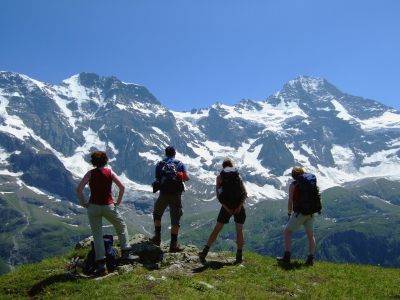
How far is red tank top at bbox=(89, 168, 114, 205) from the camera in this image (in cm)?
1393

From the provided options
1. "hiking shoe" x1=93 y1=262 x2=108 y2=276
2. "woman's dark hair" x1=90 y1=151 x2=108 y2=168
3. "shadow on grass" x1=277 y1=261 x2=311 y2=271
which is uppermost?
"woman's dark hair" x1=90 y1=151 x2=108 y2=168

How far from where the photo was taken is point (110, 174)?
558 inches

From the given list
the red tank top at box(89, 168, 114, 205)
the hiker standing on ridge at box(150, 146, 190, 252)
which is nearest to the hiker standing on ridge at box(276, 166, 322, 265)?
the hiker standing on ridge at box(150, 146, 190, 252)

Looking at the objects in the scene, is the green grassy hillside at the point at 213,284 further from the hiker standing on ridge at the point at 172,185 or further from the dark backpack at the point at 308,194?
the hiker standing on ridge at the point at 172,185

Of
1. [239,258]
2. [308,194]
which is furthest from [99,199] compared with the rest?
[308,194]

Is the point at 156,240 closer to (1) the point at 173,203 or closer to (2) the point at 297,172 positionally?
(1) the point at 173,203

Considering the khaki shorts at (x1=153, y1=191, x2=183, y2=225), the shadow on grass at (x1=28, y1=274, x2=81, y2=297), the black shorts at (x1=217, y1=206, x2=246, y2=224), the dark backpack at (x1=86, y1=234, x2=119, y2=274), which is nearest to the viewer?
the shadow on grass at (x1=28, y1=274, x2=81, y2=297)

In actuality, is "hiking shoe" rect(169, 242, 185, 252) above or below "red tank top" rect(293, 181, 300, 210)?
below

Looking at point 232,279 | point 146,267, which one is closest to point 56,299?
point 146,267

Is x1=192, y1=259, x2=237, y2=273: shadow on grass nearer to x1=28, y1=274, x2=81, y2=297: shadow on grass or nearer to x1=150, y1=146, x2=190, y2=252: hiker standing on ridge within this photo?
x1=150, y1=146, x2=190, y2=252: hiker standing on ridge

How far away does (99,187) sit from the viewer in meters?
13.9

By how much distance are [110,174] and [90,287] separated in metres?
4.05

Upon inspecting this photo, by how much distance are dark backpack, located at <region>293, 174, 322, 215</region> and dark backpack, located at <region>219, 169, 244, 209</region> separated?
2477 mm

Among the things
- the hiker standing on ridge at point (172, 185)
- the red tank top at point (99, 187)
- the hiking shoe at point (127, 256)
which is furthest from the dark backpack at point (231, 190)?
the red tank top at point (99, 187)
